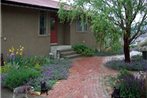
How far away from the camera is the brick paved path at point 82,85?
9391 mm

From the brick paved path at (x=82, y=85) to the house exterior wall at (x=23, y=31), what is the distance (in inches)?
131

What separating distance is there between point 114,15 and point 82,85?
178 inches

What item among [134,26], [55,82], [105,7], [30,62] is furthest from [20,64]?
[134,26]

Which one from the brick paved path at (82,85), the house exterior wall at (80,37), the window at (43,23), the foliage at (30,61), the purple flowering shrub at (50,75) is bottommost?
the brick paved path at (82,85)

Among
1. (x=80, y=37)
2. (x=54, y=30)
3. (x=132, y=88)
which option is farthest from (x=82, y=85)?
(x=80, y=37)

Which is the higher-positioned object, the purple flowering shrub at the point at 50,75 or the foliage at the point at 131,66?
the foliage at the point at 131,66

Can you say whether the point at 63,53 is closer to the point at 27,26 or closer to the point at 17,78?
the point at 27,26

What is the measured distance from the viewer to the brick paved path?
9.39 m

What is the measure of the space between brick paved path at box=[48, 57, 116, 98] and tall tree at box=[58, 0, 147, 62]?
1775mm

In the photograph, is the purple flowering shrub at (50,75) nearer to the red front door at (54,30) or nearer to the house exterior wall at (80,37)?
the red front door at (54,30)

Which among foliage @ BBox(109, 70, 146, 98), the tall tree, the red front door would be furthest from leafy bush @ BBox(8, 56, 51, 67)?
foliage @ BBox(109, 70, 146, 98)

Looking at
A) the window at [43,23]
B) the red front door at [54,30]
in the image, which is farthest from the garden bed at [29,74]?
the red front door at [54,30]

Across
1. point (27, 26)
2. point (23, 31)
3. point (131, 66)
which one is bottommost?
point (131, 66)

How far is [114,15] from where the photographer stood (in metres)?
13.9
